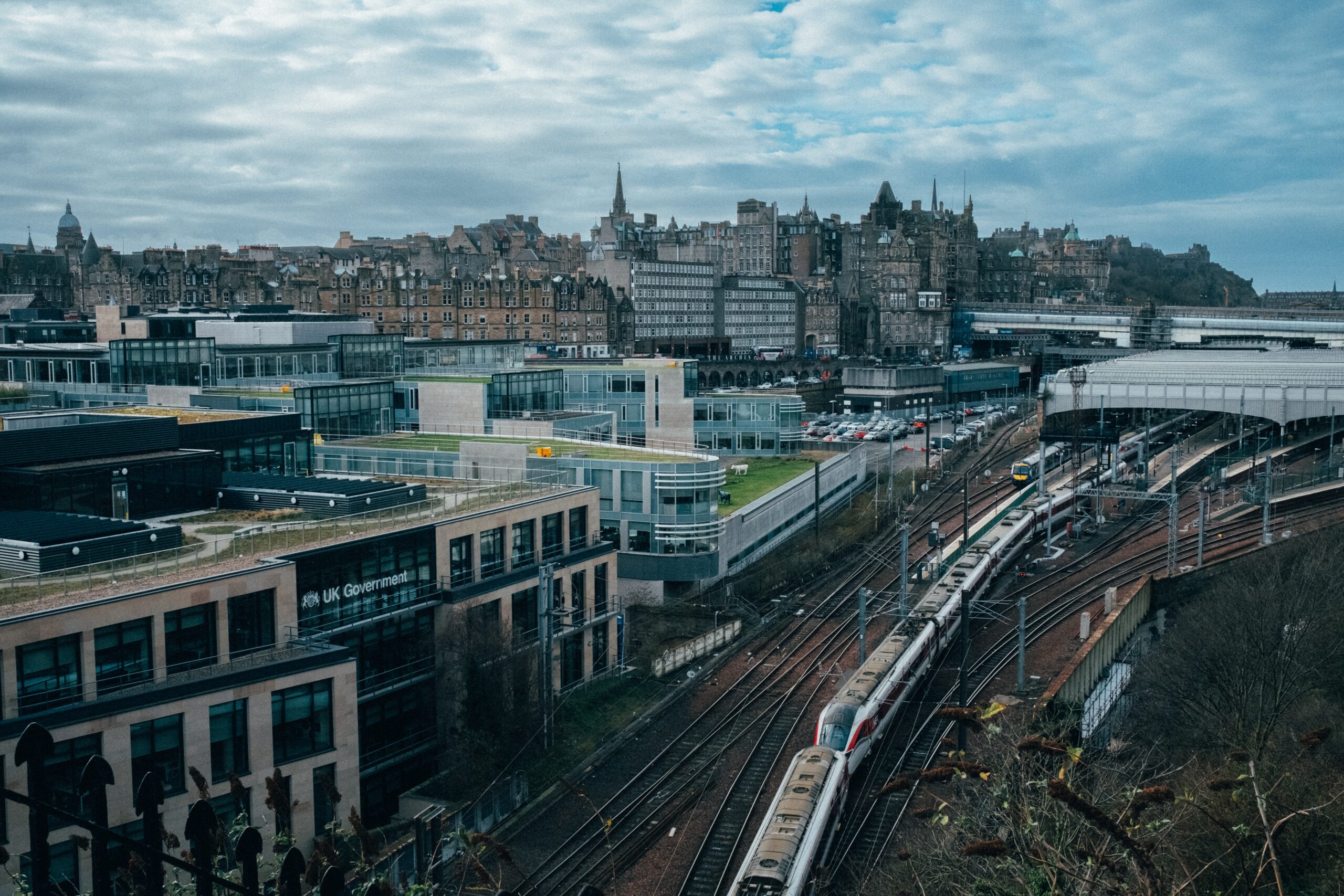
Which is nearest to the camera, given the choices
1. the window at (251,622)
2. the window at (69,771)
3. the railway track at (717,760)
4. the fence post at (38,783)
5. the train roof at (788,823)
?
the fence post at (38,783)

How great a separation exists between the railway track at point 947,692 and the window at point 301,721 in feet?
32.7

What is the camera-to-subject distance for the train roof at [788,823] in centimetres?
2005

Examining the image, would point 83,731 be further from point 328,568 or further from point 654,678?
point 654,678

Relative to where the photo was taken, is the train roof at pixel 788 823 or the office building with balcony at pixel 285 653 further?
the train roof at pixel 788 823

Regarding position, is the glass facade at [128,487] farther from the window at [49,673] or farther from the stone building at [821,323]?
the stone building at [821,323]

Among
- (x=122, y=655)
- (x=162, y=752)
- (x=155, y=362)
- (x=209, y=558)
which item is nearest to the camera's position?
(x=162, y=752)

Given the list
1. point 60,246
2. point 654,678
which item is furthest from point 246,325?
point 60,246

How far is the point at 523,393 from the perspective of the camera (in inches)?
2058

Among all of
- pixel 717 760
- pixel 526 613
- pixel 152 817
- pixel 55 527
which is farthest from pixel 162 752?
pixel 152 817

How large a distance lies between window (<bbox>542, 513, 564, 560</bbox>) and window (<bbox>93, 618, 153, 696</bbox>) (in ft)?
41.5

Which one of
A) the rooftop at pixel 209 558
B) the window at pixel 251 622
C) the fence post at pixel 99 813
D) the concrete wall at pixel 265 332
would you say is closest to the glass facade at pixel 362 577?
the rooftop at pixel 209 558

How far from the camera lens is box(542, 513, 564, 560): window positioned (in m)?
32.7

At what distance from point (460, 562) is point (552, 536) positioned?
4169mm

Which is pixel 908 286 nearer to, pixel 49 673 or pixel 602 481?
pixel 602 481
